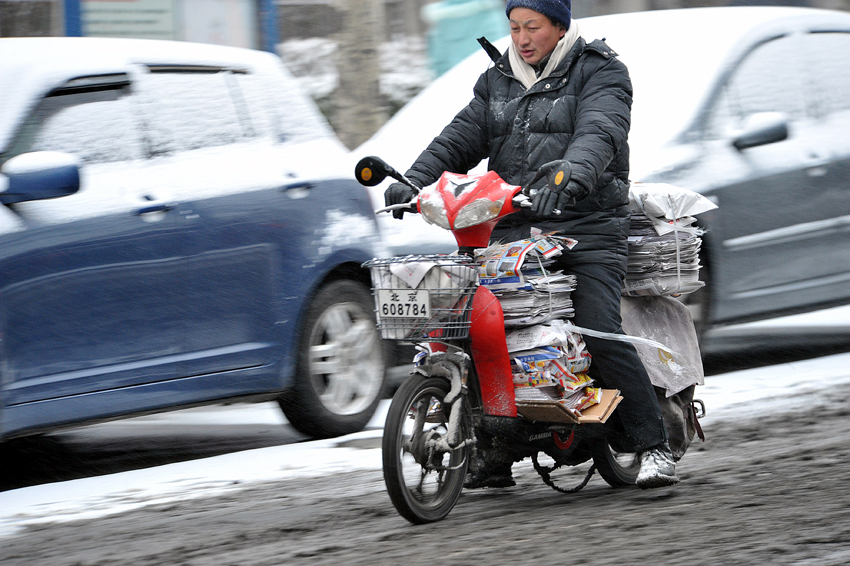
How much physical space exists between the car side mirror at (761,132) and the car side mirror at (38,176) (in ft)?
13.2

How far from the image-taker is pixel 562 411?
15.5ft

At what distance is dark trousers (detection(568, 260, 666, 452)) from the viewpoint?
4.90 metres

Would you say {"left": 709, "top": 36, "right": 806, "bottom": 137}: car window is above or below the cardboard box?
above

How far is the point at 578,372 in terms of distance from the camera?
4957 millimetres

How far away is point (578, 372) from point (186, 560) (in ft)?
5.20

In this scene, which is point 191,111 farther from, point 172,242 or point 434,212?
point 434,212

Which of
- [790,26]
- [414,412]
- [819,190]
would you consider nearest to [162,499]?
[414,412]

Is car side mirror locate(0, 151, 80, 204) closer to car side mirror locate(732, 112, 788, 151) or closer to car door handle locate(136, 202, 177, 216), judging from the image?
Answer: car door handle locate(136, 202, 177, 216)

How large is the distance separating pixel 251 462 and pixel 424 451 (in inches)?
71.8

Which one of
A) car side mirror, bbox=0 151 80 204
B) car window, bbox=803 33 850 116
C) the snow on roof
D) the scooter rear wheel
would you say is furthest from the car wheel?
car window, bbox=803 33 850 116

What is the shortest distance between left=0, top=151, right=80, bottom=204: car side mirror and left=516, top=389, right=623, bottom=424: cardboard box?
87.5 inches

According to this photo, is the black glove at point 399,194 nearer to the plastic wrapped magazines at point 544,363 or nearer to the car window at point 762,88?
the plastic wrapped magazines at point 544,363

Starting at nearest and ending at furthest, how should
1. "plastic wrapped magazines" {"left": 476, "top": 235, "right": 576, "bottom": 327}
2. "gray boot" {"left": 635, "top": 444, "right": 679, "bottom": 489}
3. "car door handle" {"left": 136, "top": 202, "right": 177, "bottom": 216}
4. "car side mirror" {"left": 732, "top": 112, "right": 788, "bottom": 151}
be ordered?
"plastic wrapped magazines" {"left": 476, "top": 235, "right": 576, "bottom": 327}, "gray boot" {"left": 635, "top": 444, "right": 679, "bottom": 489}, "car door handle" {"left": 136, "top": 202, "right": 177, "bottom": 216}, "car side mirror" {"left": 732, "top": 112, "right": 788, "bottom": 151}

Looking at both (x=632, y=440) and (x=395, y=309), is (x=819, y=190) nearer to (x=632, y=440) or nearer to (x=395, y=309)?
(x=632, y=440)
